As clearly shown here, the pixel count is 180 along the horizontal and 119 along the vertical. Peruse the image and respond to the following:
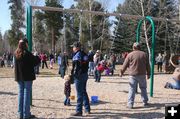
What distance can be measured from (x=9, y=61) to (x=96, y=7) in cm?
1470

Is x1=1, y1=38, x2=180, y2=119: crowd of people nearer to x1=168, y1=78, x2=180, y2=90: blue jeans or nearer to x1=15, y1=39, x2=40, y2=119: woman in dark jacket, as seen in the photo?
x1=15, y1=39, x2=40, y2=119: woman in dark jacket

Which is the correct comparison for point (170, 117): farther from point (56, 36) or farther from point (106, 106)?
point (56, 36)

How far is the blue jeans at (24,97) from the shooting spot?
7.96 m

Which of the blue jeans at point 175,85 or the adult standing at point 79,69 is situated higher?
the adult standing at point 79,69

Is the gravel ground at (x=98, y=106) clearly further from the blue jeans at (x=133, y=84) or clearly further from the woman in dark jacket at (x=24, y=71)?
the woman in dark jacket at (x=24, y=71)

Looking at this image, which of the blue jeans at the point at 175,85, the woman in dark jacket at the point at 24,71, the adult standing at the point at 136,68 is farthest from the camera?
the blue jeans at the point at 175,85

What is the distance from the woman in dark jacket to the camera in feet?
25.8

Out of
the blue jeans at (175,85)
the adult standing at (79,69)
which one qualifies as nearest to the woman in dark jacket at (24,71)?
the adult standing at (79,69)

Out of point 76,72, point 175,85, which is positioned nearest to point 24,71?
point 76,72

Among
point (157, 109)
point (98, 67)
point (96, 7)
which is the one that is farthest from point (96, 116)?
point (96, 7)

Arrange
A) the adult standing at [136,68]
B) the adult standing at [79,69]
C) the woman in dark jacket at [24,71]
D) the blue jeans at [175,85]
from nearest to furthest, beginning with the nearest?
the woman in dark jacket at [24,71]
the adult standing at [79,69]
the adult standing at [136,68]
the blue jeans at [175,85]

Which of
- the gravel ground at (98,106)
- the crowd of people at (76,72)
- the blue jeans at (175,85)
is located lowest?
the gravel ground at (98,106)

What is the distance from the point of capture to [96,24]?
45.4m

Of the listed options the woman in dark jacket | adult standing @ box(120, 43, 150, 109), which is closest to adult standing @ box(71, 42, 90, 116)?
the woman in dark jacket
